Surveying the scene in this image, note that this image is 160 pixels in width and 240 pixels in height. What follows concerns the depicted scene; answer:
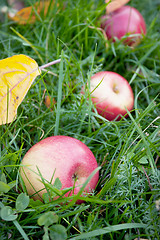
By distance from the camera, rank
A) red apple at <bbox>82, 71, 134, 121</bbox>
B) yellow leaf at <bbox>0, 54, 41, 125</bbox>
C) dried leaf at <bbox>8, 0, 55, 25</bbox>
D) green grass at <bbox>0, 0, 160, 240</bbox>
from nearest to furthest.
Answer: green grass at <bbox>0, 0, 160, 240</bbox> < yellow leaf at <bbox>0, 54, 41, 125</bbox> < red apple at <bbox>82, 71, 134, 121</bbox> < dried leaf at <bbox>8, 0, 55, 25</bbox>

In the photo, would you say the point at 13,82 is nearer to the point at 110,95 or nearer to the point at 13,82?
the point at 13,82

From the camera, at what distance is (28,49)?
75.7 inches

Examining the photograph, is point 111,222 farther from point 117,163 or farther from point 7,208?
point 7,208

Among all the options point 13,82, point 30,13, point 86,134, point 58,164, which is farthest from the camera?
point 30,13

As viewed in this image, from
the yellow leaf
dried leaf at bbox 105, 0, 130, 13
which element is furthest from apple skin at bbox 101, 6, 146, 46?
the yellow leaf

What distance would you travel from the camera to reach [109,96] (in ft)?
5.10

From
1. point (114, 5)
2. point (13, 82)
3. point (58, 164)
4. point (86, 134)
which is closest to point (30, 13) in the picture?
point (114, 5)

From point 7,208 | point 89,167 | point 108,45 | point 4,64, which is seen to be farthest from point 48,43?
point 7,208

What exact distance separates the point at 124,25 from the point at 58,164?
4.42ft

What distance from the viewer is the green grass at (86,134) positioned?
110 centimetres

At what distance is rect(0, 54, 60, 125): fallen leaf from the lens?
49.9 inches

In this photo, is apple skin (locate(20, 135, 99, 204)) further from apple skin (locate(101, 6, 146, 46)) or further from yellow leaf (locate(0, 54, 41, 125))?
apple skin (locate(101, 6, 146, 46))

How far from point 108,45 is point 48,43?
18.2 inches

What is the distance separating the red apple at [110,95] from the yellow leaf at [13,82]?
0.39 metres
